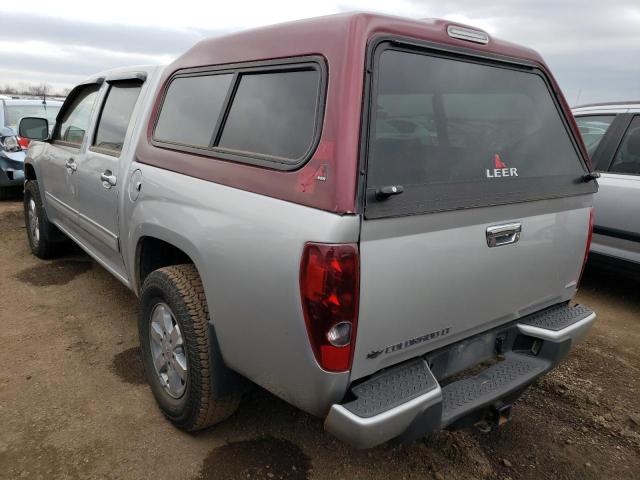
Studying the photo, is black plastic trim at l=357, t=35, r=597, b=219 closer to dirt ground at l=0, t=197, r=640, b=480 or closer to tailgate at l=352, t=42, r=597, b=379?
tailgate at l=352, t=42, r=597, b=379

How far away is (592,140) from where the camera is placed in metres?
Answer: 4.59

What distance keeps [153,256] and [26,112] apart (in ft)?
23.7

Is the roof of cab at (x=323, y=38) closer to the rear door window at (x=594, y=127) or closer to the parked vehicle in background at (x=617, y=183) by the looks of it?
the parked vehicle in background at (x=617, y=183)

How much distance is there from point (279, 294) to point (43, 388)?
75.1 inches

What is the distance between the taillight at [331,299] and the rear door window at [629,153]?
3678 millimetres

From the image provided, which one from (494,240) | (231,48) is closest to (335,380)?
(494,240)

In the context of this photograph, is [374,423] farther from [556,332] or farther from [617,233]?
[617,233]

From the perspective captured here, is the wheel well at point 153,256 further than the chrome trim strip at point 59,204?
No

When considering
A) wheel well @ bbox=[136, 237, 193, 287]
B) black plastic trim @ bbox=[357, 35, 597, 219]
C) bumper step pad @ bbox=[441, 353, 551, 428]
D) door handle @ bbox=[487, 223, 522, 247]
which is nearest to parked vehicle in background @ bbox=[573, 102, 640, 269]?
black plastic trim @ bbox=[357, 35, 597, 219]

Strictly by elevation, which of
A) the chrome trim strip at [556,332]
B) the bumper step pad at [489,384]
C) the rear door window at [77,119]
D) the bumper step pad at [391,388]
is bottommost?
the bumper step pad at [489,384]

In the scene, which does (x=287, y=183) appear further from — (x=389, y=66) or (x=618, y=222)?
(x=618, y=222)

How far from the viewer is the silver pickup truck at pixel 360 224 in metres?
1.66

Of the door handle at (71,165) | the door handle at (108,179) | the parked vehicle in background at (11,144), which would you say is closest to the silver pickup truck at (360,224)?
the door handle at (108,179)

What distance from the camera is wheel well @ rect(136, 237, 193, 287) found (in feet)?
8.73
